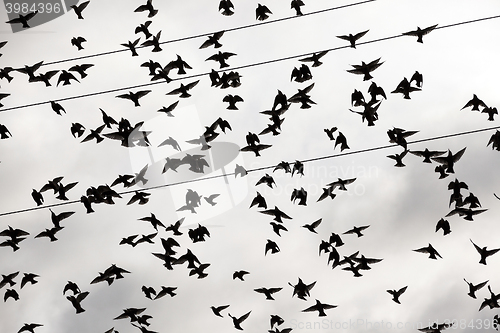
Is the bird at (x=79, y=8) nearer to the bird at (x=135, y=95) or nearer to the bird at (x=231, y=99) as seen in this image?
the bird at (x=135, y=95)

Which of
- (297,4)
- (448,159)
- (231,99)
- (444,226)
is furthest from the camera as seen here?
(231,99)

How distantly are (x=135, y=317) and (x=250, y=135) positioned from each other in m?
7.93

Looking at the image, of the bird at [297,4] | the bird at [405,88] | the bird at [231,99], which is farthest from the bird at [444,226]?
the bird at [297,4]

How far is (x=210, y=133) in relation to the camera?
16.8 m

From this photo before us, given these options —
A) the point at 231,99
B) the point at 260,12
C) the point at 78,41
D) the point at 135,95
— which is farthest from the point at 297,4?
the point at 78,41

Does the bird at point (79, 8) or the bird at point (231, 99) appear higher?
the bird at point (79, 8)

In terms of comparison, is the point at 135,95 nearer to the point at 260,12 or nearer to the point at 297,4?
the point at 260,12

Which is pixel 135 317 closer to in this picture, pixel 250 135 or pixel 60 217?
pixel 60 217

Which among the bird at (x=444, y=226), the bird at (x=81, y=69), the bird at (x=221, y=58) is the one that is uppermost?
the bird at (x=81, y=69)

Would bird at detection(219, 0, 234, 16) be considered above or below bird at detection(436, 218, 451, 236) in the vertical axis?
above

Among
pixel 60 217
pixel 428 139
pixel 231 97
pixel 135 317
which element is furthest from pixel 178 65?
pixel 135 317

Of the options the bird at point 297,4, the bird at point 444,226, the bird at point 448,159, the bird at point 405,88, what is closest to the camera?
the bird at point 297,4

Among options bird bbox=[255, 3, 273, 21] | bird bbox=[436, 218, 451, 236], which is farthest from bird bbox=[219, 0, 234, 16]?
bird bbox=[436, 218, 451, 236]

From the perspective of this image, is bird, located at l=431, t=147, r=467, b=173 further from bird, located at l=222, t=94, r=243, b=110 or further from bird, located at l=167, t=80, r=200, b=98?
bird, located at l=167, t=80, r=200, b=98
